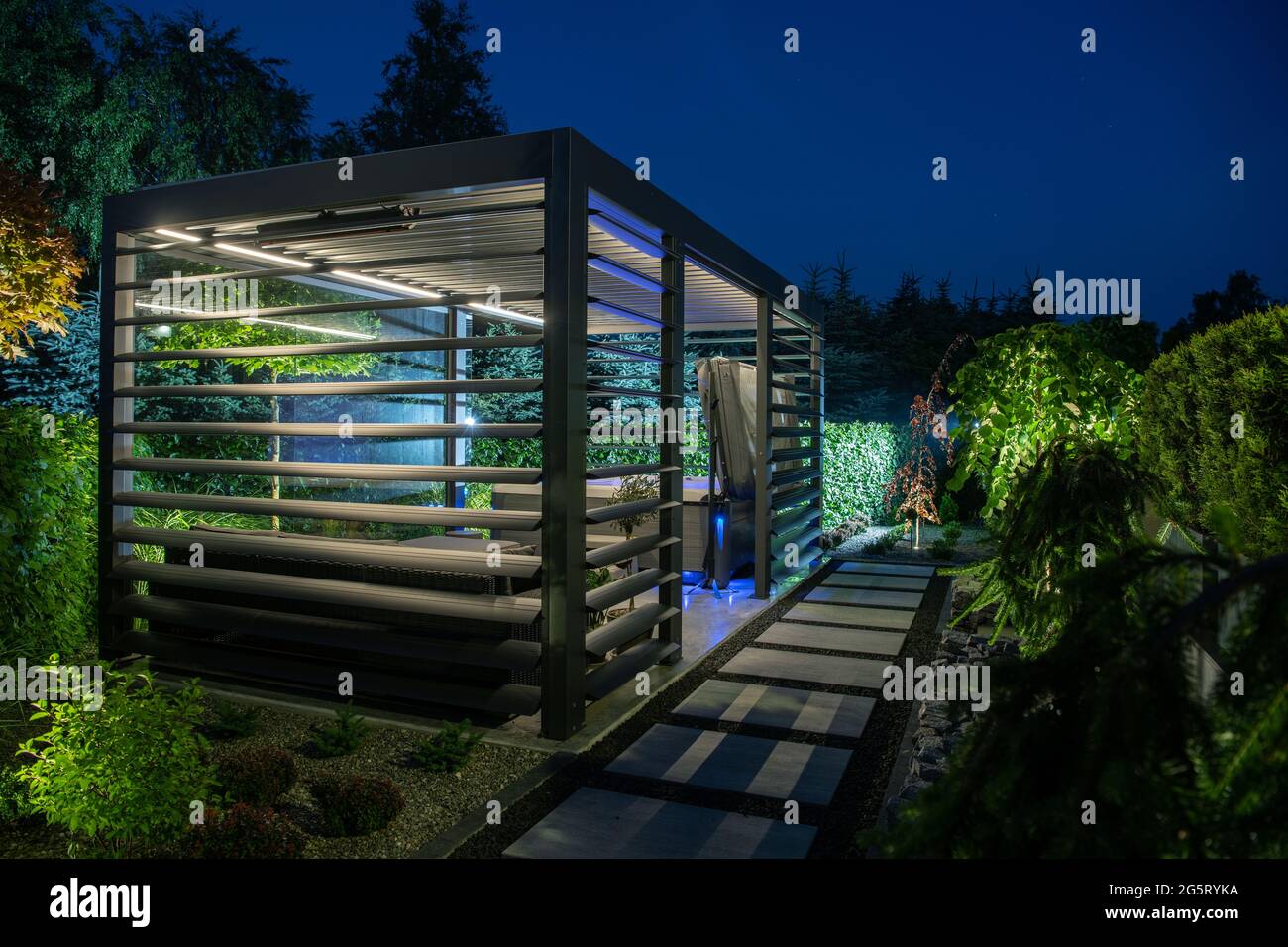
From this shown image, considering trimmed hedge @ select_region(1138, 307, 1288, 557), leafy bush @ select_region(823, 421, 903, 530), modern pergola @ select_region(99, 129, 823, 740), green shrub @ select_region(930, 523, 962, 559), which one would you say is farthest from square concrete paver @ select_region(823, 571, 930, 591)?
trimmed hedge @ select_region(1138, 307, 1288, 557)

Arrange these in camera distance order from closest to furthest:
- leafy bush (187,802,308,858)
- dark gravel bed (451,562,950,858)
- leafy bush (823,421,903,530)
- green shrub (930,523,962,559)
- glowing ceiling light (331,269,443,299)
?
leafy bush (187,802,308,858) → dark gravel bed (451,562,950,858) → glowing ceiling light (331,269,443,299) → green shrub (930,523,962,559) → leafy bush (823,421,903,530)

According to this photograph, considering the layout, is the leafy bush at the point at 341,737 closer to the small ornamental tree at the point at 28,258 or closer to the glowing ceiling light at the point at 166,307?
the glowing ceiling light at the point at 166,307

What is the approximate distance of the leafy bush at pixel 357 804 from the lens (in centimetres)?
321

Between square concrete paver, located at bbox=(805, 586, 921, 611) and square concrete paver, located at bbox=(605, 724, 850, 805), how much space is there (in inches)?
156

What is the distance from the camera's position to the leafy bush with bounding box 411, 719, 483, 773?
12.7 ft

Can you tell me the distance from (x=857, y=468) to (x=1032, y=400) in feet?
28.0

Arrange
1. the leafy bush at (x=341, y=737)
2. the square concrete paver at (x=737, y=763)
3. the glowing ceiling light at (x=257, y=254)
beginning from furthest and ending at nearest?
the glowing ceiling light at (x=257, y=254), the leafy bush at (x=341, y=737), the square concrete paver at (x=737, y=763)

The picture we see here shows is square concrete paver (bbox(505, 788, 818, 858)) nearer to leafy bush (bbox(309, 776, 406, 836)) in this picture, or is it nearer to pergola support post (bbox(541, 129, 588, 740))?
leafy bush (bbox(309, 776, 406, 836))

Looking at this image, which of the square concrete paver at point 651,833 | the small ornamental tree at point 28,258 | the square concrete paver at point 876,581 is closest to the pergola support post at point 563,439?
the square concrete paver at point 651,833

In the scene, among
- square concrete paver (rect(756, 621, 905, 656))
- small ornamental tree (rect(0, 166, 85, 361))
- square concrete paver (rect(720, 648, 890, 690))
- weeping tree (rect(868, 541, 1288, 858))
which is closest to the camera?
weeping tree (rect(868, 541, 1288, 858))

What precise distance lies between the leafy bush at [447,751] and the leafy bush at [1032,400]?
10.8 ft

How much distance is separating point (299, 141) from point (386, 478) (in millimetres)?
16581

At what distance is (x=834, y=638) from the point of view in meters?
6.71
